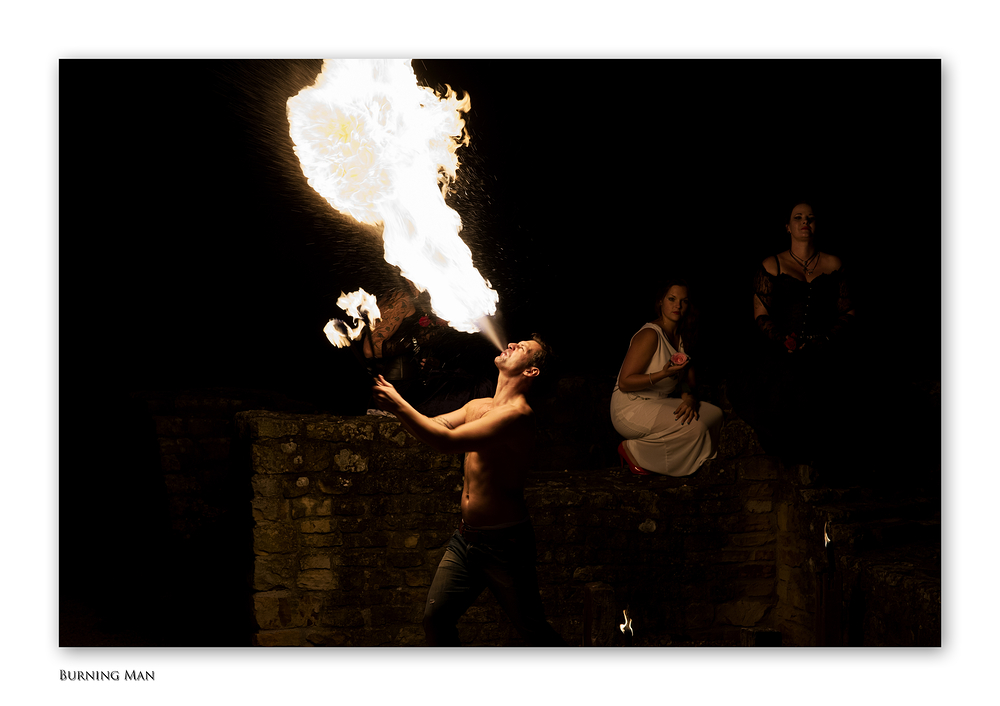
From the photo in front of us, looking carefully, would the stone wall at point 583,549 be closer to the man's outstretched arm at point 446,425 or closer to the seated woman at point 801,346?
the seated woman at point 801,346

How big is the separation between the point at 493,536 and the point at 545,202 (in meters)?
1.97

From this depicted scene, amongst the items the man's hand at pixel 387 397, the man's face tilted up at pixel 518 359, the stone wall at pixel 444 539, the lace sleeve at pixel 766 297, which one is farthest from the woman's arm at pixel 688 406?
the man's hand at pixel 387 397

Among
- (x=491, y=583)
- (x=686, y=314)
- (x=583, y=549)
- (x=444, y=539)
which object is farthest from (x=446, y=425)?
(x=686, y=314)

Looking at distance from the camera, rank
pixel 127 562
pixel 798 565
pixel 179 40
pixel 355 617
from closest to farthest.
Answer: pixel 179 40, pixel 355 617, pixel 798 565, pixel 127 562

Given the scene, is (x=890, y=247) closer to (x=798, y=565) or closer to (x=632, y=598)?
(x=798, y=565)

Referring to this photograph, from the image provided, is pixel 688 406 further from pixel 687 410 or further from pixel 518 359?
pixel 518 359

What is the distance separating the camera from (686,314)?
514 cm

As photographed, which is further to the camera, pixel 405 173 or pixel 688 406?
pixel 688 406

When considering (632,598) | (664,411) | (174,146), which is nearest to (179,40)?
(174,146)

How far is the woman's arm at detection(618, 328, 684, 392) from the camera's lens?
5176 mm

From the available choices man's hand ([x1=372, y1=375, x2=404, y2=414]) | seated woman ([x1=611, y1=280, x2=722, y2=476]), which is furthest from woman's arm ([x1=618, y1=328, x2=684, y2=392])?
man's hand ([x1=372, y1=375, x2=404, y2=414])

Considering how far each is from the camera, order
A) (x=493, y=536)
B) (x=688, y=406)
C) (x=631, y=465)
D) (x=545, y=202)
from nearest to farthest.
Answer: (x=493, y=536), (x=545, y=202), (x=688, y=406), (x=631, y=465)

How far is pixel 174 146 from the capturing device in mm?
4820

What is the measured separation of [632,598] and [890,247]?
2442 mm
